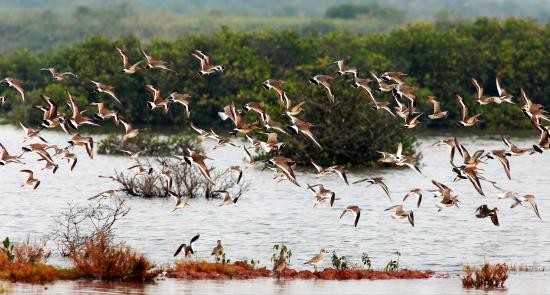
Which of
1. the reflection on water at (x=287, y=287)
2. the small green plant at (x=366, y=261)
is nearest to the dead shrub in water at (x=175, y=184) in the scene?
the small green plant at (x=366, y=261)

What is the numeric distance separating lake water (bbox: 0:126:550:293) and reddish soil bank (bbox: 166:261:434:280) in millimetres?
910

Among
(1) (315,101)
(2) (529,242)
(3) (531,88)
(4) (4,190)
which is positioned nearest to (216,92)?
(3) (531,88)

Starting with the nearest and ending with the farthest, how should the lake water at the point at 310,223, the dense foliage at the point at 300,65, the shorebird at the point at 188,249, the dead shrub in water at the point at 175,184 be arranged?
1. the shorebird at the point at 188,249
2. the lake water at the point at 310,223
3. the dead shrub in water at the point at 175,184
4. the dense foliage at the point at 300,65

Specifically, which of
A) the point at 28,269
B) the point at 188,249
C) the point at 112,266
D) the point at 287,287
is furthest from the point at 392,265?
the point at 28,269

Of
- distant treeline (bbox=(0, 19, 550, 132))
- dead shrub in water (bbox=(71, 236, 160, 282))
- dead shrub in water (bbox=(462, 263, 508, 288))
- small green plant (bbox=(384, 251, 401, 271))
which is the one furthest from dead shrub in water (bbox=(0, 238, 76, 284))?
distant treeline (bbox=(0, 19, 550, 132))

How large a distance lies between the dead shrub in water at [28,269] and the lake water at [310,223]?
232 centimetres

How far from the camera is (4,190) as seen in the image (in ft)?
132

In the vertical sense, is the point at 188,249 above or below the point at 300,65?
below

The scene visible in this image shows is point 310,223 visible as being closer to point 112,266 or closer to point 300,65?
point 112,266

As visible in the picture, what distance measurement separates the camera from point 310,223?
111ft

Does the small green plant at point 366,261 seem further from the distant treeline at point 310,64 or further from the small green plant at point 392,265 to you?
the distant treeline at point 310,64

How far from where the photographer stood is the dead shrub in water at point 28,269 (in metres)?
22.3

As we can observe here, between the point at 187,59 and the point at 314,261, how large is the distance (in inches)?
1862

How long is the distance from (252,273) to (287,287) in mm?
1428
